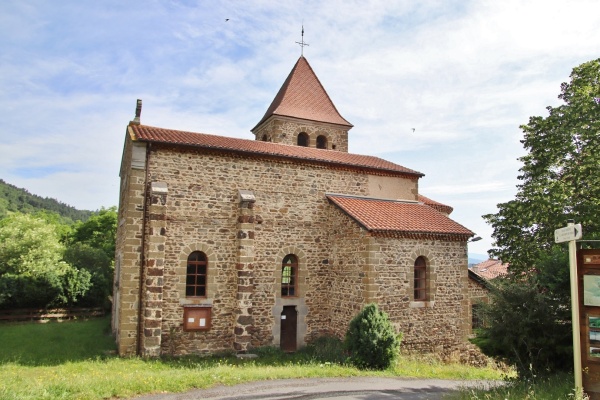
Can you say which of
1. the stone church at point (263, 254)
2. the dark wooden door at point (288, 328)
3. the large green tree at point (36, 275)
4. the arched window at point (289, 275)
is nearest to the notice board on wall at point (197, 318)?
the stone church at point (263, 254)

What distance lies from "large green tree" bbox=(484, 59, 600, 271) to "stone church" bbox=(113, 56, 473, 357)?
2.20 meters

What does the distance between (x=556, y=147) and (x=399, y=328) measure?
8.94 m

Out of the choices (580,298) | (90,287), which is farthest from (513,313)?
(90,287)

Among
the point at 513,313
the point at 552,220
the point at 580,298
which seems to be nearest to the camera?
the point at 580,298

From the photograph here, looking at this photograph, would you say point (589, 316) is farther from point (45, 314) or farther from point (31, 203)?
point (31, 203)

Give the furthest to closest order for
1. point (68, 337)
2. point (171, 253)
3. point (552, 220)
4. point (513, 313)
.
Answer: point (68, 337)
point (552, 220)
point (171, 253)
point (513, 313)

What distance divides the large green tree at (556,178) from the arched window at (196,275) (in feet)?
37.5

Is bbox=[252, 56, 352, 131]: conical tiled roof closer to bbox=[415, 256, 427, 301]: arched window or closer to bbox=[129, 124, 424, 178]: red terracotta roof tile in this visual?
bbox=[129, 124, 424, 178]: red terracotta roof tile

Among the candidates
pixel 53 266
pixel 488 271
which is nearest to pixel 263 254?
pixel 53 266

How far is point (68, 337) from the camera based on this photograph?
16.9m

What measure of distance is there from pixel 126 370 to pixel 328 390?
5.57 metres

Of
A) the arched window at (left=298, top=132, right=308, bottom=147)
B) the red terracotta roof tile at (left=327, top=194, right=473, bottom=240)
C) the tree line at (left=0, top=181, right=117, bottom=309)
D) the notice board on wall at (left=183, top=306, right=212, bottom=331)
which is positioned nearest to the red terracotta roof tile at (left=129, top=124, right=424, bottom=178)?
the red terracotta roof tile at (left=327, top=194, right=473, bottom=240)

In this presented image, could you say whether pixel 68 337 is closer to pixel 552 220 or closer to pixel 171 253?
pixel 171 253

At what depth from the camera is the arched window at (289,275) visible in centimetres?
1611
